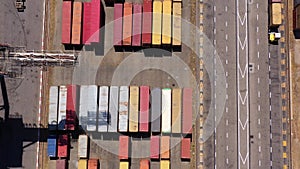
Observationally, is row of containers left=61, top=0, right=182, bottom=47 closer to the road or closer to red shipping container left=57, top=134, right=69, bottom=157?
the road

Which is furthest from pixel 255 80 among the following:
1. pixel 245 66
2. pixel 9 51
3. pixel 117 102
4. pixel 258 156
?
pixel 9 51

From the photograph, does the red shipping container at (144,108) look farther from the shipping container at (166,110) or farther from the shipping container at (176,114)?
the shipping container at (176,114)

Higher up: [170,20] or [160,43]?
[170,20]

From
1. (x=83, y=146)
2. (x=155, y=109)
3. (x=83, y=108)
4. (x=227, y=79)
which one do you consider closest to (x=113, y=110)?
(x=83, y=108)

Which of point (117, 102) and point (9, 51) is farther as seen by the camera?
point (117, 102)

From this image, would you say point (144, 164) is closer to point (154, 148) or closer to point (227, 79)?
point (154, 148)

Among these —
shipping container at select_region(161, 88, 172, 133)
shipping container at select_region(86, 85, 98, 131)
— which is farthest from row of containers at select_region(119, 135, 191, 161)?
shipping container at select_region(86, 85, 98, 131)

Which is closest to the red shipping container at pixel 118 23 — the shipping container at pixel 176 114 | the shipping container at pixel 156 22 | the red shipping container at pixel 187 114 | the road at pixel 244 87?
the shipping container at pixel 156 22

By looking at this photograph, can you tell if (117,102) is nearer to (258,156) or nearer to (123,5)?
(123,5)
